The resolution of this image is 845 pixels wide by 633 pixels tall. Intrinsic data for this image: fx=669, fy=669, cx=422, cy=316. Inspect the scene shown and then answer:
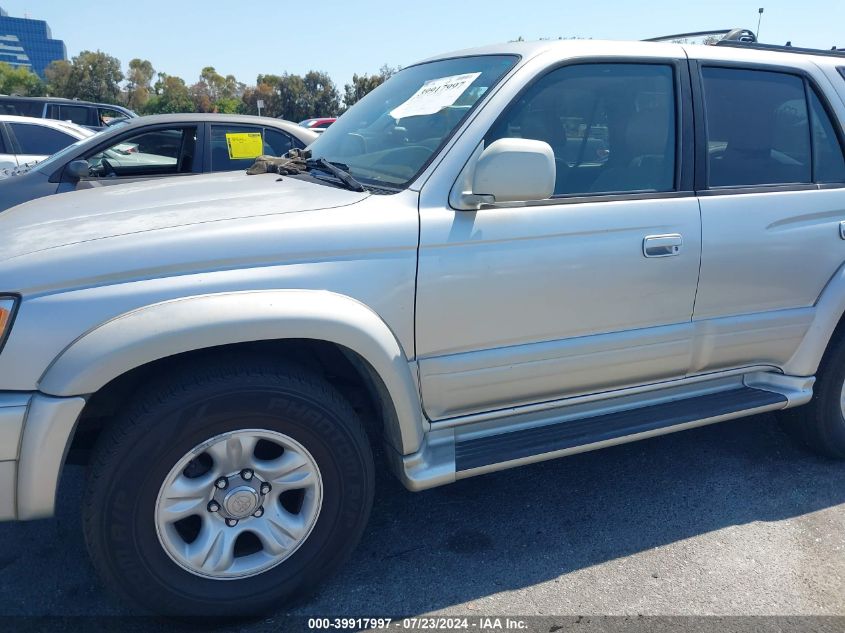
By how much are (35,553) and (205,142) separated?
4.19m

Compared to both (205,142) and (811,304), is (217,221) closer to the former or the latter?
(811,304)

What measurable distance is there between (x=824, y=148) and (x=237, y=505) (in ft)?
10.1

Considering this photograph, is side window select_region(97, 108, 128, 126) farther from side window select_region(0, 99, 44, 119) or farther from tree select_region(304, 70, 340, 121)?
tree select_region(304, 70, 340, 121)

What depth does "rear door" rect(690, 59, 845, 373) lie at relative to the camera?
2875mm

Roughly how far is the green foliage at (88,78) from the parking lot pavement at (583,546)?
6630 centimetres

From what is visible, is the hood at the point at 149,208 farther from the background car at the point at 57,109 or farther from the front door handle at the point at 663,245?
the background car at the point at 57,109

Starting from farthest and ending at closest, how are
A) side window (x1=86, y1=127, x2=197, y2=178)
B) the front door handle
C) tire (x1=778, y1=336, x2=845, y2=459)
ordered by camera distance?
side window (x1=86, y1=127, x2=197, y2=178) → tire (x1=778, y1=336, x2=845, y2=459) → the front door handle

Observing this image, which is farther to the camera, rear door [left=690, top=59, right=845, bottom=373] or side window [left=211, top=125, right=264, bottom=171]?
side window [left=211, top=125, right=264, bottom=171]

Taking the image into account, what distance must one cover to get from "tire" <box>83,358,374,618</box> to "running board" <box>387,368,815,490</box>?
0.29m

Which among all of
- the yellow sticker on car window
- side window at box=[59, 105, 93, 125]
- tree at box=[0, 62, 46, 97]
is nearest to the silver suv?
the yellow sticker on car window

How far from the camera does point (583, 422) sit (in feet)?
9.09

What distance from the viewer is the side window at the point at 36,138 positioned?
8.35 meters

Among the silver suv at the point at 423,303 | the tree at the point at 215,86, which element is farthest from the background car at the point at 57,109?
the tree at the point at 215,86

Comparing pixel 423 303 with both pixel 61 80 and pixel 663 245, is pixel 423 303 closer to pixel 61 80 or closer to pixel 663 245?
pixel 663 245
